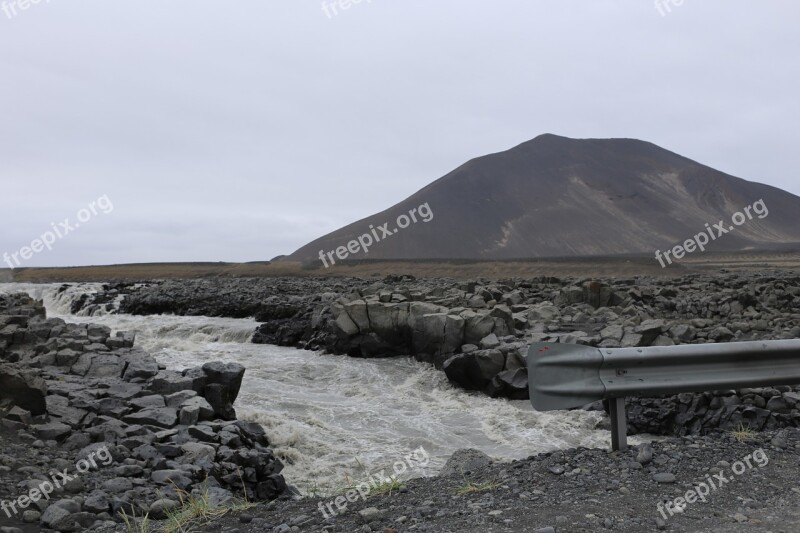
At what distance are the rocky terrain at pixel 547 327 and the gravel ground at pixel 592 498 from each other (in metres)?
5.60

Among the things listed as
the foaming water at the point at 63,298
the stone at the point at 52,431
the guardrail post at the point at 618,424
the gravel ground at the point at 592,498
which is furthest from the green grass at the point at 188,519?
the foaming water at the point at 63,298

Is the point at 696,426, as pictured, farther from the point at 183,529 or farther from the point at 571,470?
the point at 183,529

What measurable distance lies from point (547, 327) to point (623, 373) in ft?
43.1

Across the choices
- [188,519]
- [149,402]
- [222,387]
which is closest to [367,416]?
[222,387]

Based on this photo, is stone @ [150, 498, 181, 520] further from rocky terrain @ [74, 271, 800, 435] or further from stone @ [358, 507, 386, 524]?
rocky terrain @ [74, 271, 800, 435]

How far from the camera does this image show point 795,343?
627 cm

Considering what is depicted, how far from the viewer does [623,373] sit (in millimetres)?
5492

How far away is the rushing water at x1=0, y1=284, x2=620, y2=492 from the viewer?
10.5 meters

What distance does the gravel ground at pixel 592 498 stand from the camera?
13.7 ft

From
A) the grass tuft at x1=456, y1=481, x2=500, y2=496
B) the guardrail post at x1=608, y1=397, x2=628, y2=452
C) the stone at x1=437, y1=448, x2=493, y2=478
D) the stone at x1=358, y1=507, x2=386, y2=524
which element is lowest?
the stone at x1=437, y1=448, x2=493, y2=478

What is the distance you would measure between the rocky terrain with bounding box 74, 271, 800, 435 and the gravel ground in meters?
5.60

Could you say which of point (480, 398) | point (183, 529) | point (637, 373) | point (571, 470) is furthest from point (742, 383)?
point (480, 398)

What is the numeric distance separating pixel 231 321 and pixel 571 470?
89.1 ft

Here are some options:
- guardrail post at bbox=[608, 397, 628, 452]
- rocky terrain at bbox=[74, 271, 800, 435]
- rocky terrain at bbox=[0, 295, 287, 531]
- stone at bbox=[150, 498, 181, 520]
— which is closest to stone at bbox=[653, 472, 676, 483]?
guardrail post at bbox=[608, 397, 628, 452]
